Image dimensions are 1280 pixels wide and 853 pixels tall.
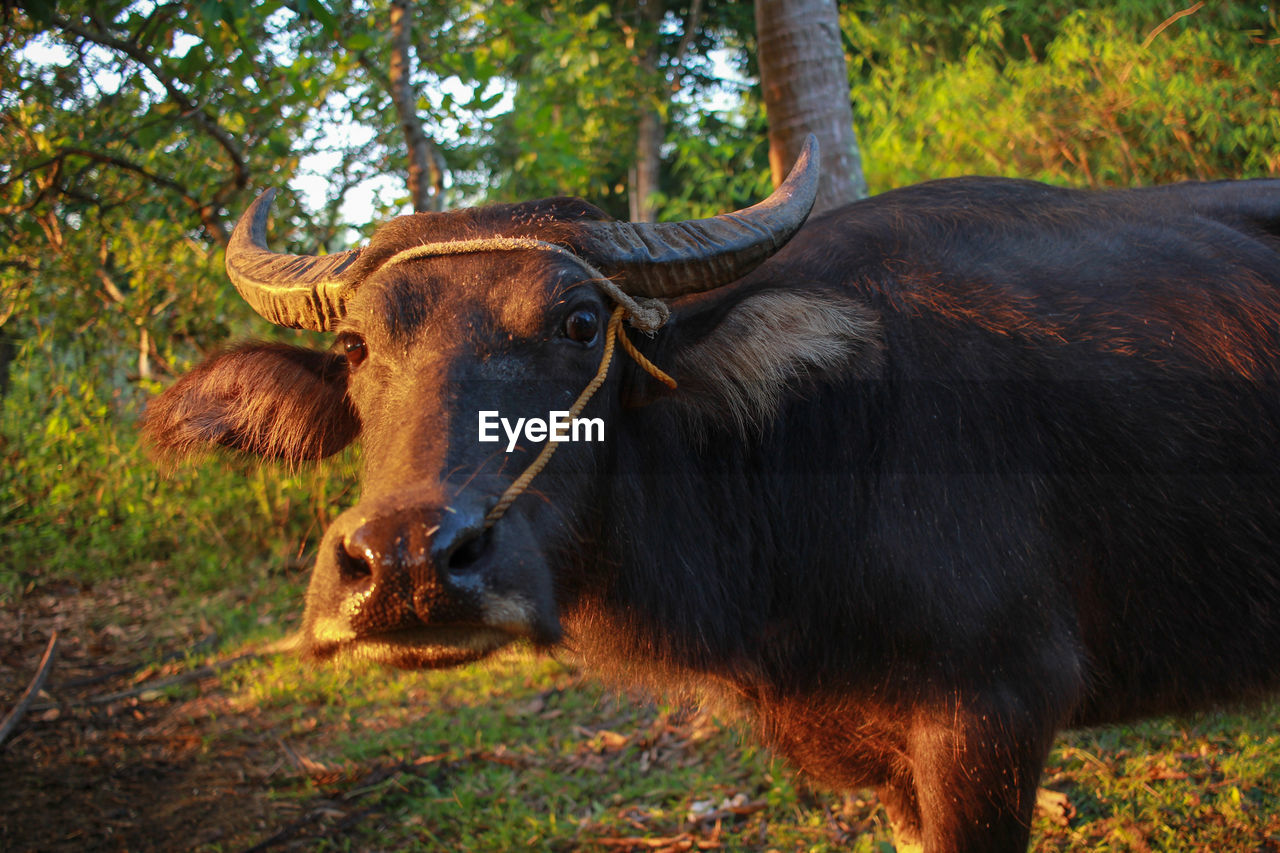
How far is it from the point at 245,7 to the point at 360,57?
1858 millimetres

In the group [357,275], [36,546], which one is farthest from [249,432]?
[36,546]

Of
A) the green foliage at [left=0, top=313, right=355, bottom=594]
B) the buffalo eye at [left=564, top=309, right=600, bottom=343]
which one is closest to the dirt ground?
the green foliage at [left=0, top=313, right=355, bottom=594]

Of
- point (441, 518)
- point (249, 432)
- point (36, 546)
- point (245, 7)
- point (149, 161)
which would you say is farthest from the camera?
point (36, 546)

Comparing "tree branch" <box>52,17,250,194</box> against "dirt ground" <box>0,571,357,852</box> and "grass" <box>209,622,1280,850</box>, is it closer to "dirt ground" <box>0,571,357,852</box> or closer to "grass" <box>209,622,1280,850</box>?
"dirt ground" <box>0,571,357,852</box>

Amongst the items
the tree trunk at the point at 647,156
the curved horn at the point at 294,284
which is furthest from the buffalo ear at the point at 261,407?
the tree trunk at the point at 647,156

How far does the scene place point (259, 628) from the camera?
18.7ft

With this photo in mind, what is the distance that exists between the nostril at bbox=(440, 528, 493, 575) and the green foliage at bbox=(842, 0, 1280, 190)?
552 centimetres

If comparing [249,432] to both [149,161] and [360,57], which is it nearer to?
[360,57]

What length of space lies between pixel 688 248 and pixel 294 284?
3.44ft

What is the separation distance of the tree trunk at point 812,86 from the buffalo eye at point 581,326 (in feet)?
7.59

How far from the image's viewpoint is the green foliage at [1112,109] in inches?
214

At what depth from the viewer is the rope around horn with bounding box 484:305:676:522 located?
5.66ft

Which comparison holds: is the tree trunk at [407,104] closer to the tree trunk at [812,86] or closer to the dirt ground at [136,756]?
the tree trunk at [812,86]

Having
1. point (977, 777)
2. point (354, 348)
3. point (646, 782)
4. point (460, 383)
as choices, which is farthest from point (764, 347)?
point (646, 782)
